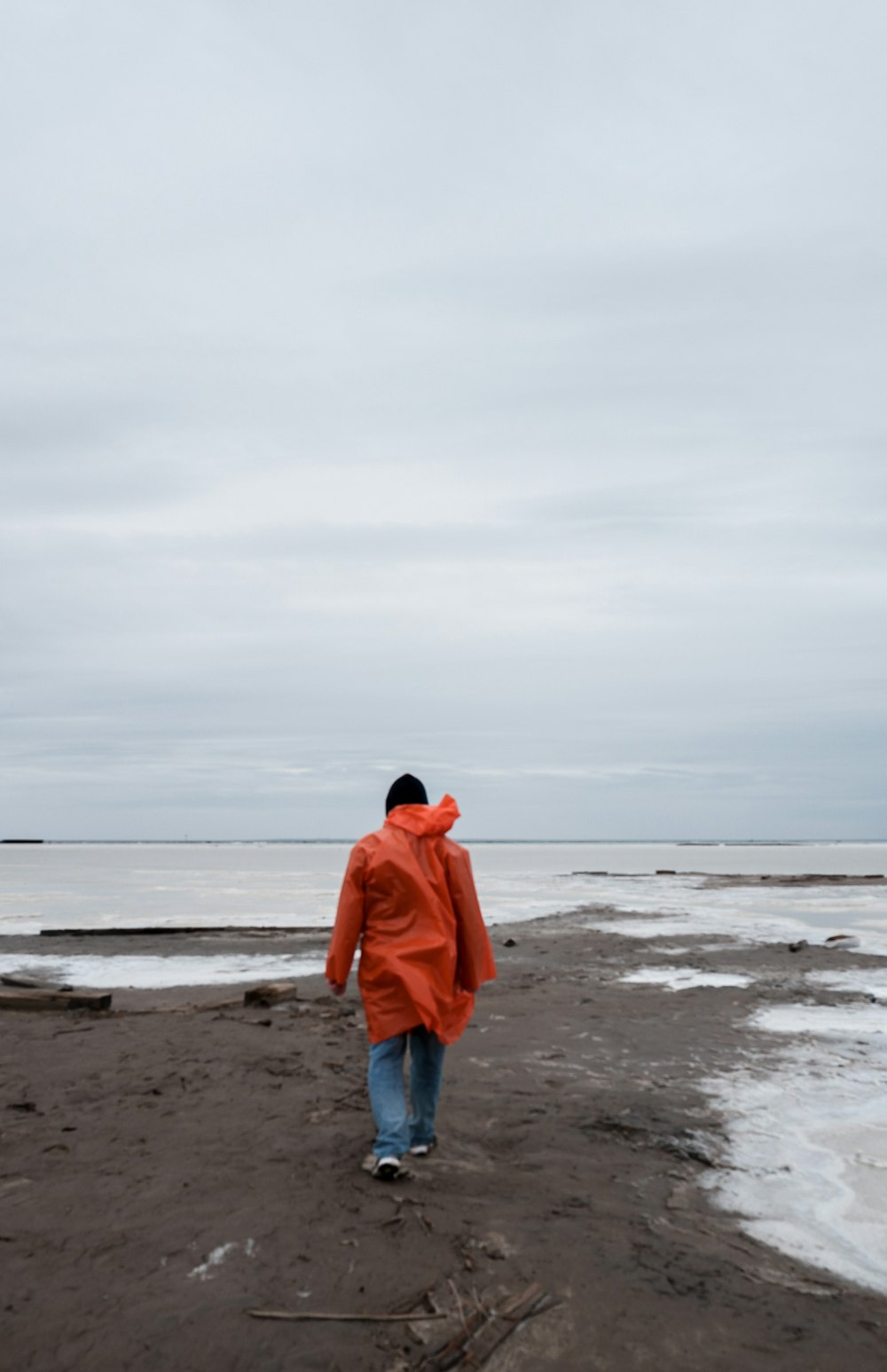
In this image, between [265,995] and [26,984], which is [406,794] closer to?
[265,995]

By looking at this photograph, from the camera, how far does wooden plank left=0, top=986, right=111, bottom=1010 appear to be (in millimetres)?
9984

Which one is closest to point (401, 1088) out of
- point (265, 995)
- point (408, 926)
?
point (408, 926)

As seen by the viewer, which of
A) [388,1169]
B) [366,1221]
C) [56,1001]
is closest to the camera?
[366,1221]

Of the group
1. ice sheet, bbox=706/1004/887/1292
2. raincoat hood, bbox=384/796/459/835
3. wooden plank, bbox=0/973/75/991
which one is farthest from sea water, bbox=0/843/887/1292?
raincoat hood, bbox=384/796/459/835

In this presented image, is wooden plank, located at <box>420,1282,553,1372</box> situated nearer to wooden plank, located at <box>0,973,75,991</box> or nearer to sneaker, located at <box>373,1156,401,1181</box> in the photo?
sneaker, located at <box>373,1156,401,1181</box>

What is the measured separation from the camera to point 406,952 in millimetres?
5332

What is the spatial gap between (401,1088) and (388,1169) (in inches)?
16.1

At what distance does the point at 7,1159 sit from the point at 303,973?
26.5 feet

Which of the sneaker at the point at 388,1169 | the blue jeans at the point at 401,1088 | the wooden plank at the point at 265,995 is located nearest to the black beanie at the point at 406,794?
the blue jeans at the point at 401,1088

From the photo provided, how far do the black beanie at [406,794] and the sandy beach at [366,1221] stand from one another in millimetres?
2057

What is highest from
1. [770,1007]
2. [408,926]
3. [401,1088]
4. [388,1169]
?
[408,926]

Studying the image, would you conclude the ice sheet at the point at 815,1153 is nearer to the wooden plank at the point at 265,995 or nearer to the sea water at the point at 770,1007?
the sea water at the point at 770,1007

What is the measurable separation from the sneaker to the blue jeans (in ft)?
0.10

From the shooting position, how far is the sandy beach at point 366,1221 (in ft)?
11.9
